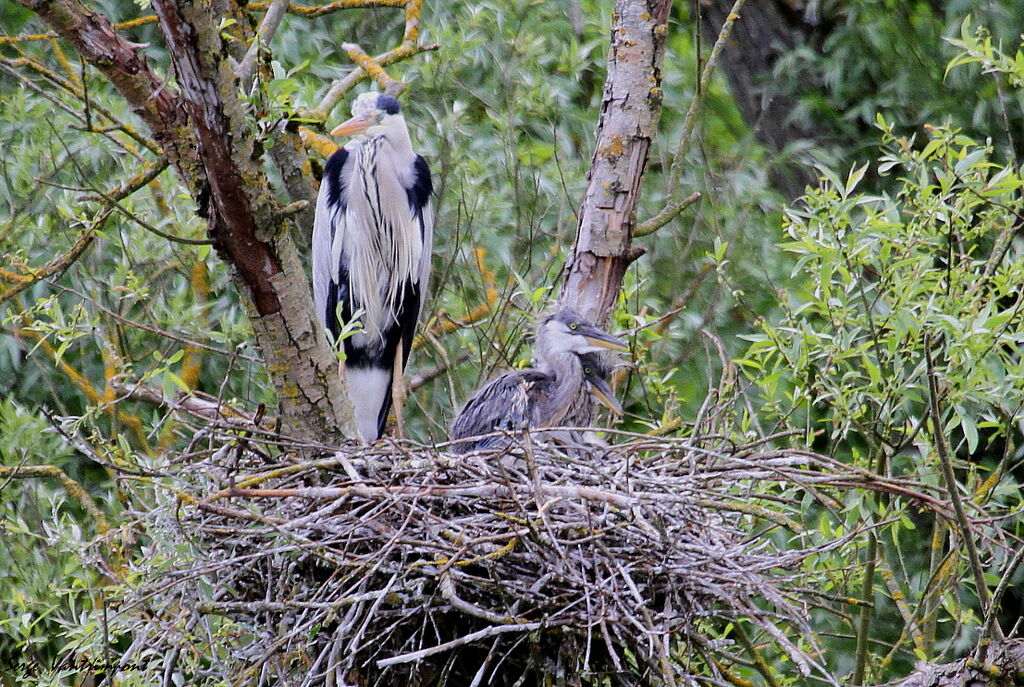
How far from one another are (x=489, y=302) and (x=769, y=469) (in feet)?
4.88

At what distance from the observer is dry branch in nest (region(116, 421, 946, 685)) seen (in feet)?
7.41

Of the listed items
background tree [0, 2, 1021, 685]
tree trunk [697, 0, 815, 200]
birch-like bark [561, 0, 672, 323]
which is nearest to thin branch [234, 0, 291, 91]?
background tree [0, 2, 1021, 685]

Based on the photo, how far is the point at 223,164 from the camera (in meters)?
2.32

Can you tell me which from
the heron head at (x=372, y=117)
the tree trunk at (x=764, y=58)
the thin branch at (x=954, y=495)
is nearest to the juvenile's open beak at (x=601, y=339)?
the heron head at (x=372, y=117)

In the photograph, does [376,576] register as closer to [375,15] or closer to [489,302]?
[489,302]

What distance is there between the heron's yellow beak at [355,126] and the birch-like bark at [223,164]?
139 cm

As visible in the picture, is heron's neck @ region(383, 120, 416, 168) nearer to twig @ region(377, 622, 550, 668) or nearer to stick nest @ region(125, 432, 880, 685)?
stick nest @ region(125, 432, 880, 685)

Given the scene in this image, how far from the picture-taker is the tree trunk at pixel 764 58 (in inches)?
206

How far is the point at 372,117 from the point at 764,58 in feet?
7.10

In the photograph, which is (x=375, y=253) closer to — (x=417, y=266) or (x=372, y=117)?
(x=417, y=266)

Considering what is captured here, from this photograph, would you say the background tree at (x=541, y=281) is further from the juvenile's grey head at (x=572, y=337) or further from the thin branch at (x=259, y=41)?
the juvenile's grey head at (x=572, y=337)

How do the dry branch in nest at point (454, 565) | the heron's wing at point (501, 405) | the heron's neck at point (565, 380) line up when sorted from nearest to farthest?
1. the dry branch in nest at point (454, 565)
2. the heron's wing at point (501, 405)
3. the heron's neck at point (565, 380)

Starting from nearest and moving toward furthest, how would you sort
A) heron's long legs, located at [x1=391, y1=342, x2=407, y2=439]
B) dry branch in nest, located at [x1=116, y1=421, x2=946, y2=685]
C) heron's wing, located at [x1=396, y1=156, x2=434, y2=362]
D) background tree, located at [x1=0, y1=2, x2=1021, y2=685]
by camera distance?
dry branch in nest, located at [x1=116, y1=421, x2=946, y2=685], background tree, located at [x1=0, y1=2, x2=1021, y2=685], heron's long legs, located at [x1=391, y1=342, x2=407, y2=439], heron's wing, located at [x1=396, y1=156, x2=434, y2=362]

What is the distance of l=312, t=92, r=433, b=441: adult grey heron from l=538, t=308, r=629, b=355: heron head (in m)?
0.76
